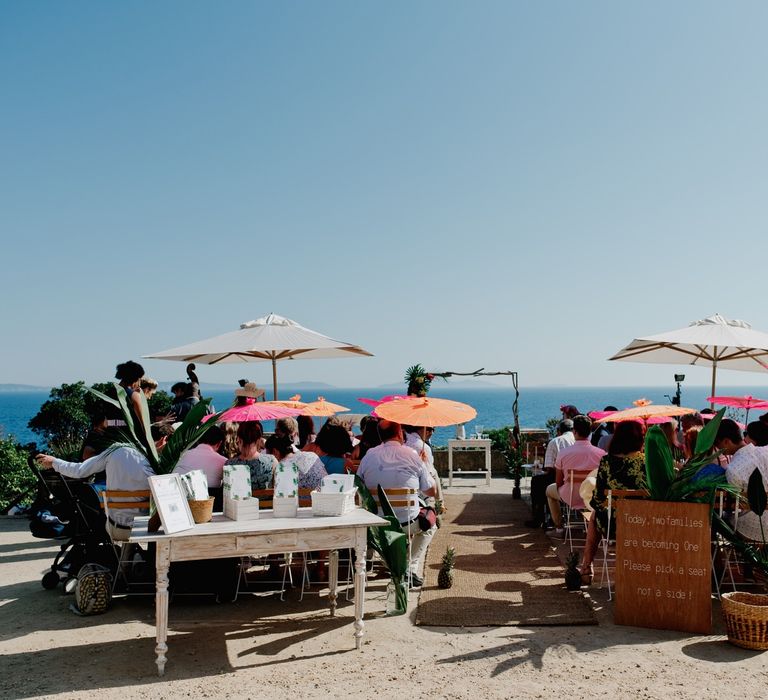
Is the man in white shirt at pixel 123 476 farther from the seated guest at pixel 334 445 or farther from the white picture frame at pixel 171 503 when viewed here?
the seated guest at pixel 334 445

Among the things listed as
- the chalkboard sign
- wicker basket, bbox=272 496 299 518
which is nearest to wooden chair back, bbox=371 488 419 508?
wicker basket, bbox=272 496 299 518

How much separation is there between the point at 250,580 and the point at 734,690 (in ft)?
12.5

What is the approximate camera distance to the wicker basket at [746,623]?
4320 millimetres

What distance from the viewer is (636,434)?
18.5 feet

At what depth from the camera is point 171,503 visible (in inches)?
162

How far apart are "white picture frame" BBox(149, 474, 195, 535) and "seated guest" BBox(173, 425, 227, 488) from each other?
1146 mm

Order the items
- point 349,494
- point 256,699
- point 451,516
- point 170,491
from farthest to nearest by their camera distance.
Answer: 1. point 451,516
2. point 349,494
3. point 170,491
4. point 256,699

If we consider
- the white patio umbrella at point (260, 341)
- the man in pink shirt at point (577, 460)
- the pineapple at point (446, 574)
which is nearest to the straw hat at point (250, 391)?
the white patio umbrella at point (260, 341)

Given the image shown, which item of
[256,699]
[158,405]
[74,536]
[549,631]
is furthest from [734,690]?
[158,405]

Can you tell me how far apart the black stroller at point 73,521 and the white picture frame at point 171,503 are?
164 cm

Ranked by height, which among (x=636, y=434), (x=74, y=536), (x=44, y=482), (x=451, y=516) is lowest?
(x=451, y=516)

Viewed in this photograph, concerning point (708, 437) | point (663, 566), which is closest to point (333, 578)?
point (663, 566)

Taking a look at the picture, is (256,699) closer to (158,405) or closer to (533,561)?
(533,561)

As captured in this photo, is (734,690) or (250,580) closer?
(734,690)
